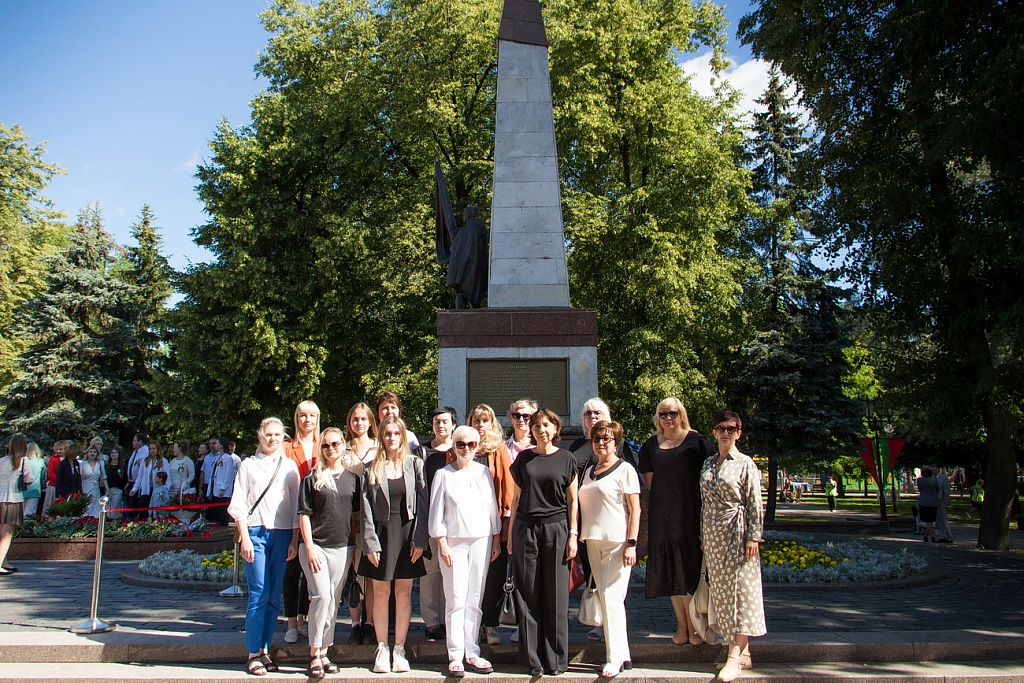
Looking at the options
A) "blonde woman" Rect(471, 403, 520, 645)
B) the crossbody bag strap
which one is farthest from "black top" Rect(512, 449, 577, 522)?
the crossbody bag strap

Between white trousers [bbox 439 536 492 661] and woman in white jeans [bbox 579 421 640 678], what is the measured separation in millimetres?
726

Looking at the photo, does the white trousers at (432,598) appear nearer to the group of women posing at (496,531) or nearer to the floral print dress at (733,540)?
the group of women posing at (496,531)

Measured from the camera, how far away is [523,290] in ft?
35.4

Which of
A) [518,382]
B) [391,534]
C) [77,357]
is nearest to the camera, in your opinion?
[391,534]

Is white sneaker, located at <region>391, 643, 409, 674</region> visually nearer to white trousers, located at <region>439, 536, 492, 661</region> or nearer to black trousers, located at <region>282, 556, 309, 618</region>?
white trousers, located at <region>439, 536, 492, 661</region>

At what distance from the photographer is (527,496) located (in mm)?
5531

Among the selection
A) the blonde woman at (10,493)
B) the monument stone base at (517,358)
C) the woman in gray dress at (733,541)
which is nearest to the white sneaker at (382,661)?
the woman in gray dress at (733,541)

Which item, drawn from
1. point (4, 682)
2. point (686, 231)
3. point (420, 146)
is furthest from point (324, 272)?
point (4, 682)

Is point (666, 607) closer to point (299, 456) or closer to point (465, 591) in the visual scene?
point (465, 591)

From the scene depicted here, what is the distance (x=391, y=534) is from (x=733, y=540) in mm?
2287

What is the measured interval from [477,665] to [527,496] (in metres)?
1.14

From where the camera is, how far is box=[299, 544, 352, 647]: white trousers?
546cm

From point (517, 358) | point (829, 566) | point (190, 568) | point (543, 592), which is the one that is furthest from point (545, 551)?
point (190, 568)

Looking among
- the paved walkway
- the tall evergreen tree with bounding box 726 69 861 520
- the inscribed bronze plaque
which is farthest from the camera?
the tall evergreen tree with bounding box 726 69 861 520
